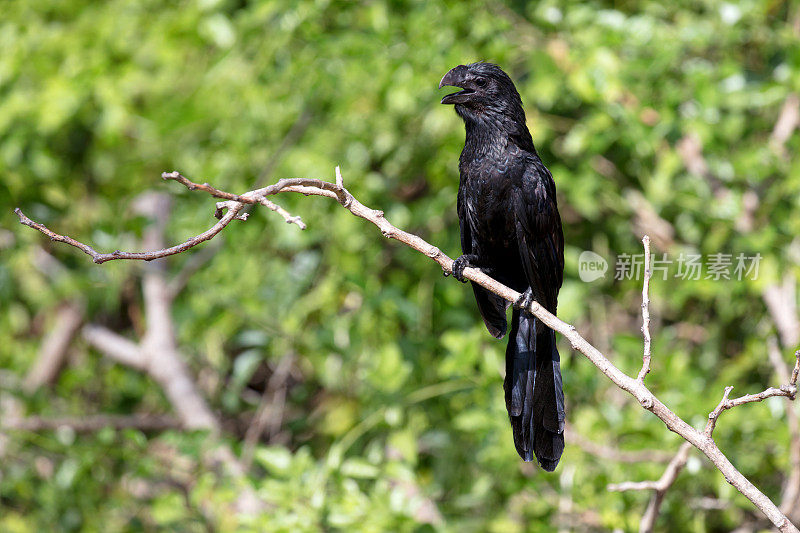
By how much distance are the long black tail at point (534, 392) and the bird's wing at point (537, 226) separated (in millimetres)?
105

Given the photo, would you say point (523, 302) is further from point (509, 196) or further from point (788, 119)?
point (788, 119)

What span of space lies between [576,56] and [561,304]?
3.23 ft

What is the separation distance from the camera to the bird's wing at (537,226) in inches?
86.0

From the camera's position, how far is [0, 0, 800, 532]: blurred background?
330cm

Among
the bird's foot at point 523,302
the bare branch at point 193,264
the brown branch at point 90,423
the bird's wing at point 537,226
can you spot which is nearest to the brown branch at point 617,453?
the bird's wing at point 537,226

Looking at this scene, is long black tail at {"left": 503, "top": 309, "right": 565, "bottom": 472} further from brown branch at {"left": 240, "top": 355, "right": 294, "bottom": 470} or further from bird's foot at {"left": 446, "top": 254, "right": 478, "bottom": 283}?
brown branch at {"left": 240, "top": 355, "right": 294, "bottom": 470}

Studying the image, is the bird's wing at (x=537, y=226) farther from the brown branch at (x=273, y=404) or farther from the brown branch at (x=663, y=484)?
the brown branch at (x=273, y=404)

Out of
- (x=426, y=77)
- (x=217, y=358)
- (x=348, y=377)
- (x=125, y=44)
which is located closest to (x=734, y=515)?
(x=348, y=377)

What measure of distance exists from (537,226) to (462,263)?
0.25 metres

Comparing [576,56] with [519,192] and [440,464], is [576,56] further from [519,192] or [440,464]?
[440,464]

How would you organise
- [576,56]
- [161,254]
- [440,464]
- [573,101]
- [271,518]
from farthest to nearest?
[440,464] → [573,101] → [576,56] → [271,518] → [161,254]

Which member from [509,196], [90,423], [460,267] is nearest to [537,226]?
[509,196]

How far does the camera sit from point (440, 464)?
13.7ft

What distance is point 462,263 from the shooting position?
92.7 inches
